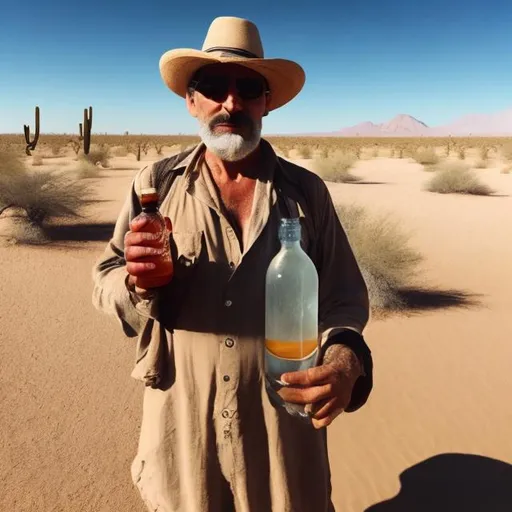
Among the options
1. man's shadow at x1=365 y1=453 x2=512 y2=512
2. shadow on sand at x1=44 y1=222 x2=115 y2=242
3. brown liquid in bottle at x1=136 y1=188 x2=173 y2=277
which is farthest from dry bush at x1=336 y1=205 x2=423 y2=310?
brown liquid in bottle at x1=136 y1=188 x2=173 y2=277

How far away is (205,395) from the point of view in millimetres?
1744

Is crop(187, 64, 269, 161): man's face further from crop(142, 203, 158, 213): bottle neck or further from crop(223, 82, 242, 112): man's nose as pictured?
crop(142, 203, 158, 213): bottle neck

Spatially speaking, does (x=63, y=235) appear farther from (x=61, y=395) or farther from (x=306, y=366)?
(x=306, y=366)

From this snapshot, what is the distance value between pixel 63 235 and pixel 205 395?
9.78 metres

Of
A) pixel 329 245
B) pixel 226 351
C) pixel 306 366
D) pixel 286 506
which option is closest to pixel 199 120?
pixel 329 245

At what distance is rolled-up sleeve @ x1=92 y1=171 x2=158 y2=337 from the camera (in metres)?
1.58

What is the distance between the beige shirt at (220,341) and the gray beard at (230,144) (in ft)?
0.27

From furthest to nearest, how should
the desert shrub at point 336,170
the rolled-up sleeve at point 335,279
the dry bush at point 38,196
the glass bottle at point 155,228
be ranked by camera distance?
the desert shrub at point 336,170 → the dry bush at point 38,196 → the rolled-up sleeve at point 335,279 → the glass bottle at point 155,228

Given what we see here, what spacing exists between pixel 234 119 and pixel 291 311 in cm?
76

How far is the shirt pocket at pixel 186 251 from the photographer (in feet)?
5.41

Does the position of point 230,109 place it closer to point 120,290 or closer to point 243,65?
point 243,65

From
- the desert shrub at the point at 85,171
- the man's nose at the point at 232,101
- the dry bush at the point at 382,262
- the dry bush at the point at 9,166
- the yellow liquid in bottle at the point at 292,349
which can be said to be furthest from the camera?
the desert shrub at the point at 85,171

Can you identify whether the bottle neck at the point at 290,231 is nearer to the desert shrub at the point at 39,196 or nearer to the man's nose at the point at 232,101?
the man's nose at the point at 232,101

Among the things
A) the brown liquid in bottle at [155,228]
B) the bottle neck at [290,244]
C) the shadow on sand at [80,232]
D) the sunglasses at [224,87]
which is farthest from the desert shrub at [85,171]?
the bottle neck at [290,244]
